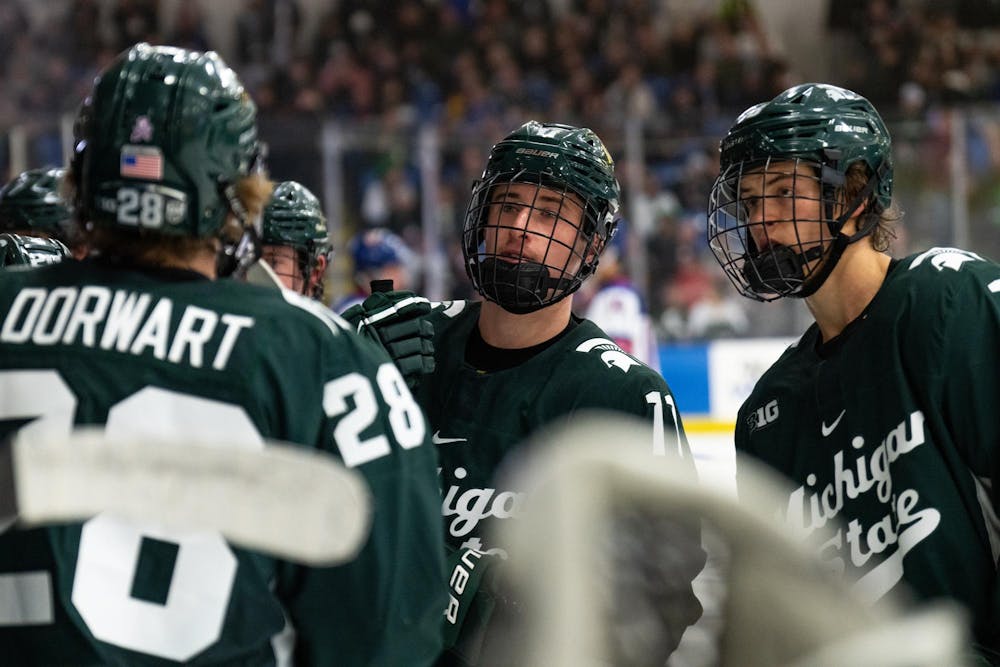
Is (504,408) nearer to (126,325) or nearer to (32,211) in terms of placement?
(126,325)

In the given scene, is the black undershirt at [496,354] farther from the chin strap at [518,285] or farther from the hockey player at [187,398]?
the hockey player at [187,398]

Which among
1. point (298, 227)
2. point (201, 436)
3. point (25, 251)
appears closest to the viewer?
point (201, 436)

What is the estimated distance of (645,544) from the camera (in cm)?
86

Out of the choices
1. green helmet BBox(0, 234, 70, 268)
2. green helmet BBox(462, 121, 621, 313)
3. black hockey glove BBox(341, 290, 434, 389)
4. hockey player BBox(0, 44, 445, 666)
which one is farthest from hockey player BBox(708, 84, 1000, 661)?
green helmet BBox(0, 234, 70, 268)

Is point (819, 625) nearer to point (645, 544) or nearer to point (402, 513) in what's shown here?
point (645, 544)

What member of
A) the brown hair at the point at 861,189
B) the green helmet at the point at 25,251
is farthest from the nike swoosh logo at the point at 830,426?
the green helmet at the point at 25,251

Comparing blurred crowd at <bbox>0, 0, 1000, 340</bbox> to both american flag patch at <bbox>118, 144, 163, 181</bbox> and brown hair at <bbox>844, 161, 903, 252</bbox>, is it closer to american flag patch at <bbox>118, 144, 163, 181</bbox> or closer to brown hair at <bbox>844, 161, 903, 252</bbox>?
brown hair at <bbox>844, 161, 903, 252</bbox>

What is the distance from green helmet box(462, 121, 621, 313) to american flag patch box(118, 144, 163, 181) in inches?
39.4

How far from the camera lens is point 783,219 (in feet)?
7.83

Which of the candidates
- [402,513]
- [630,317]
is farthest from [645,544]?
[630,317]

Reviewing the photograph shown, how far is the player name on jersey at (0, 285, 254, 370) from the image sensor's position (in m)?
1.51

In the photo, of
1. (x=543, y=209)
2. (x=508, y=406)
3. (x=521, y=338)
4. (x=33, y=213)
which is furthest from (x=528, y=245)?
(x=33, y=213)

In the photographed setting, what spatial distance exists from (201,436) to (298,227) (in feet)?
6.99

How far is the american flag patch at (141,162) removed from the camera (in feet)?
5.12
